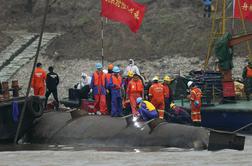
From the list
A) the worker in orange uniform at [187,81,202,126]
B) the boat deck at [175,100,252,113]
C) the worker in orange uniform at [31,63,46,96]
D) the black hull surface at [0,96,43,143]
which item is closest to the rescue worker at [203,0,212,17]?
the boat deck at [175,100,252,113]

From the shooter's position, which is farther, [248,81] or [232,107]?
[248,81]

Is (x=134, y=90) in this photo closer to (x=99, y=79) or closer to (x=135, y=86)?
(x=135, y=86)

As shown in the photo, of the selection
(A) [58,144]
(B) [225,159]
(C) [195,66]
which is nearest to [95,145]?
(A) [58,144]

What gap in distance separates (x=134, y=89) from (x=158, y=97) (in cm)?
86

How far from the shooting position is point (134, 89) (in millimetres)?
27562

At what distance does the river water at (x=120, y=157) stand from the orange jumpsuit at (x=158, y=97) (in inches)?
149

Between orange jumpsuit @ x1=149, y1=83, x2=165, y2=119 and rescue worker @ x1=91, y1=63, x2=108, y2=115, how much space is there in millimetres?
1243

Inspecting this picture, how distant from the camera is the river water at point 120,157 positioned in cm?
2005

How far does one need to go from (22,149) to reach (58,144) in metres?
1.03

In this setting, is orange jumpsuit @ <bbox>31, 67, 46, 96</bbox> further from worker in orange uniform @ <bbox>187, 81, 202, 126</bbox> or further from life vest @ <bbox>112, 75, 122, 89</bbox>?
worker in orange uniform @ <bbox>187, 81, 202, 126</bbox>

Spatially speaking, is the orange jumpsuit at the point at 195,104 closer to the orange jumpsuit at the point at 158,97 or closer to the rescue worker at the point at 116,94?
the orange jumpsuit at the point at 158,97

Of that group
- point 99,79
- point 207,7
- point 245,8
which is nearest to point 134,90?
point 99,79

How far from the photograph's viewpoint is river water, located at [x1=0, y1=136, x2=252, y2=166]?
20047mm

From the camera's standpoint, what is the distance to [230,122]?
28344 mm
